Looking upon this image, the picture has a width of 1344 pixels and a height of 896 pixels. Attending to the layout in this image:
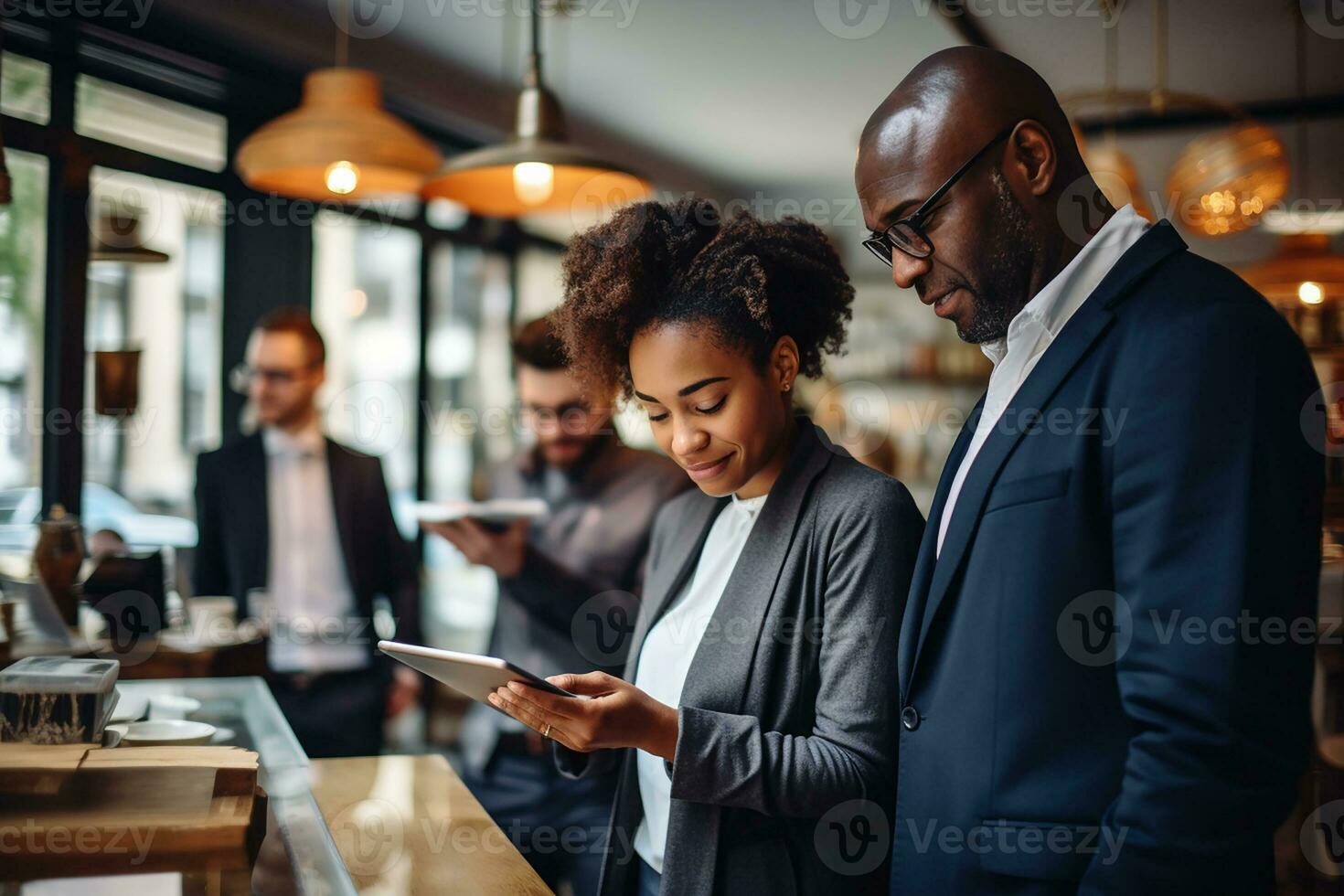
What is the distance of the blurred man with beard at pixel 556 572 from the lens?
85.7 inches

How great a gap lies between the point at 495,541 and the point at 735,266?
4.28ft

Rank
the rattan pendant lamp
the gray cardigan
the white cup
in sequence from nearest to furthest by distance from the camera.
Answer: the gray cardigan < the rattan pendant lamp < the white cup

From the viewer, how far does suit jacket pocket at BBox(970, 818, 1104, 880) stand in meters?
1.00

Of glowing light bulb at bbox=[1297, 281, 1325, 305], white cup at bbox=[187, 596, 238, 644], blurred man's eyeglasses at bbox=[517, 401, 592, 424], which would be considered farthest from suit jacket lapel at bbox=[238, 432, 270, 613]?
glowing light bulb at bbox=[1297, 281, 1325, 305]

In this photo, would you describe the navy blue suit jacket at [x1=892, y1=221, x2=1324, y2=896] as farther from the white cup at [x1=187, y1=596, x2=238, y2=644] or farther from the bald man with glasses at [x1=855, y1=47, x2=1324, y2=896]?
the white cup at [x1=187, y1=596, x2=238, y2=644]

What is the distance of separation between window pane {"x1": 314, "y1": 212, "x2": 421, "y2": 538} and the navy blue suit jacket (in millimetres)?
3579

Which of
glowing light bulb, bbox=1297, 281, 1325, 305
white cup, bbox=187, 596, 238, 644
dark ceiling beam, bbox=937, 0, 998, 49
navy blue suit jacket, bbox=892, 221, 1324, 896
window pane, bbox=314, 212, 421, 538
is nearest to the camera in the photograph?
navy blue suit jacket, bbox=892, 221, 1324, 896

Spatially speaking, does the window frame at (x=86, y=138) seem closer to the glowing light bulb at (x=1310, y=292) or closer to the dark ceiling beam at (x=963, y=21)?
the dark ceiling beam at (x=963, y=21)

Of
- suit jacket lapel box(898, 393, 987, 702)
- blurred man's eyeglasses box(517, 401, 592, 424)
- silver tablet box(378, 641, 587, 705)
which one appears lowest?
silver tablet box(378, 641, 587, 705)

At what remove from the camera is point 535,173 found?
2.29m

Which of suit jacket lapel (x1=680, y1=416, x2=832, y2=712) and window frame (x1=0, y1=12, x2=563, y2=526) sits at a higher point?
window frame (x1=0, y1=12, x2=563, y2=526)

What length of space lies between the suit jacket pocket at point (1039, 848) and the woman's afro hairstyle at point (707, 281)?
0.68 meters

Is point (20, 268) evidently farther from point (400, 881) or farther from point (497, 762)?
point (400, 881)

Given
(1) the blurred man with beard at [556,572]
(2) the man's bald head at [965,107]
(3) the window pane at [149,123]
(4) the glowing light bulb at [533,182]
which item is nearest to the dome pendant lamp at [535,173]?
(4) the glowing light bulb at [533,182]
